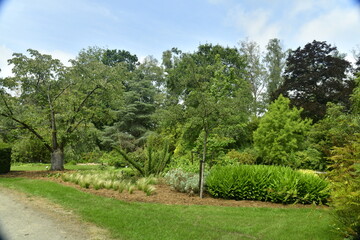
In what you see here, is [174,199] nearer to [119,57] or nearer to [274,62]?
[274,62]

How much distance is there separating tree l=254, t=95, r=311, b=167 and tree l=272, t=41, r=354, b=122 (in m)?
4.78

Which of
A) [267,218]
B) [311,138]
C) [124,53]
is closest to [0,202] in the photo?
[267,218]

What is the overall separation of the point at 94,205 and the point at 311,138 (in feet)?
48.1

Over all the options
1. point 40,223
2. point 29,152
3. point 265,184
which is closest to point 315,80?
point 265,184

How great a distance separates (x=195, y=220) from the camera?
18.1 ft

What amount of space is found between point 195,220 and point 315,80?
22860 millimetres

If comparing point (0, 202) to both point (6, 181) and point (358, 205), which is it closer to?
point (6, 181)

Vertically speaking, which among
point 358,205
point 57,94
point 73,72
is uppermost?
point 73,72

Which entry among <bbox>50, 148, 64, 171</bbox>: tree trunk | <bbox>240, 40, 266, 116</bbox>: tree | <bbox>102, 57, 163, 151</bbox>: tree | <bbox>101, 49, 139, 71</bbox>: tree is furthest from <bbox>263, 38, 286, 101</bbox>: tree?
<bbox>50, 148, 64, 171</bbox>: tree trunk

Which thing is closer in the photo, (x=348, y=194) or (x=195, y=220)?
(x=348, y=194)

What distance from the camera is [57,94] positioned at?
45.8 ft

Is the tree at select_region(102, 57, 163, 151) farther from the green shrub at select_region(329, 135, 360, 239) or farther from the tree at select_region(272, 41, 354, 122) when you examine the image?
the green shrub at select_region(329, 135, 360, 239)

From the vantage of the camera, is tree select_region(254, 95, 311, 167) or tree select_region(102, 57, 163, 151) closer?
tree select_region(254, 95, 311, 167)

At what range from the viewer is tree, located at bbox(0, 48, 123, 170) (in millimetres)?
12609
